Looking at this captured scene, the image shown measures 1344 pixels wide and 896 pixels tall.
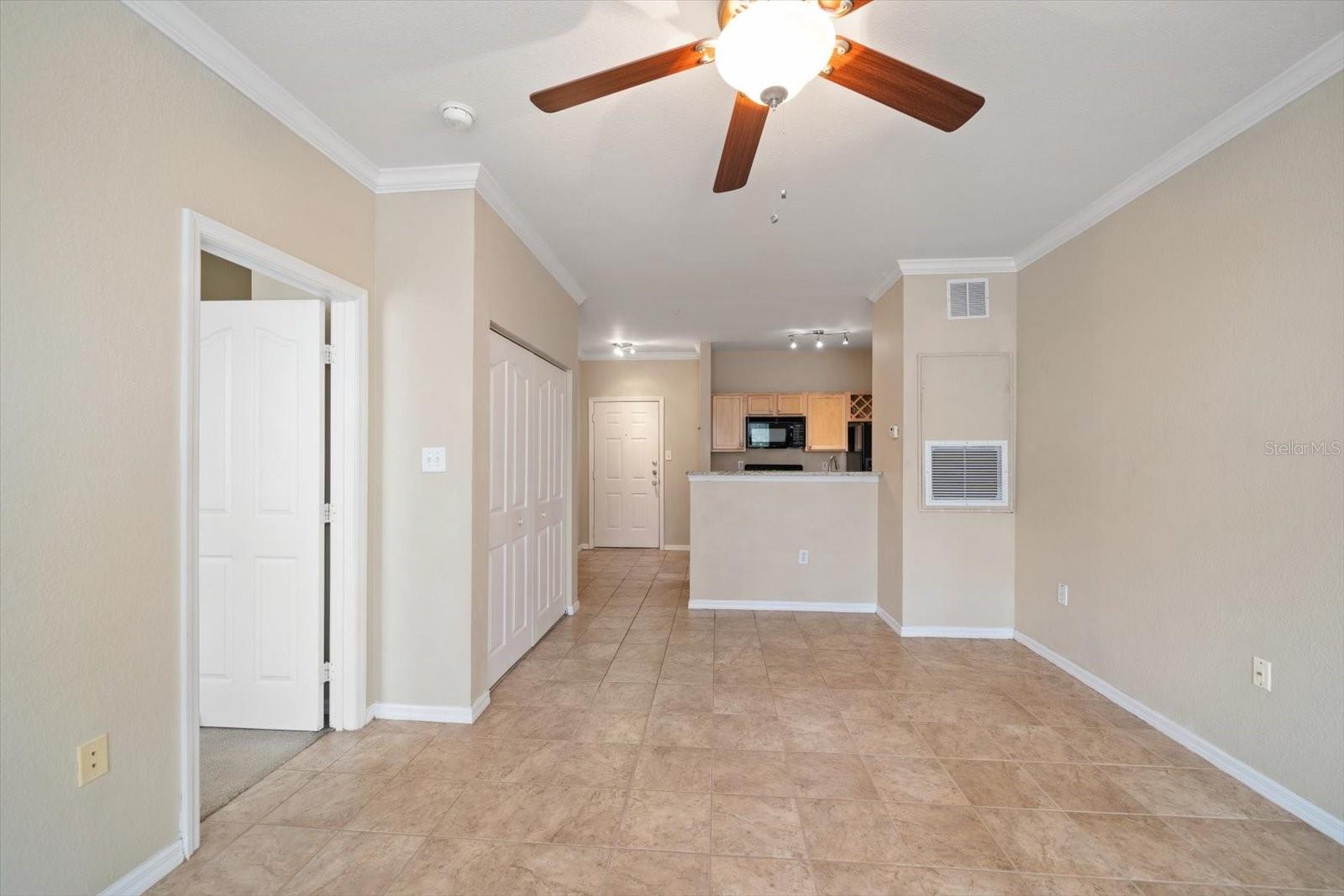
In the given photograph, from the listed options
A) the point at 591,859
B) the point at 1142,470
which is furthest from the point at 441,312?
the point at 1142,470

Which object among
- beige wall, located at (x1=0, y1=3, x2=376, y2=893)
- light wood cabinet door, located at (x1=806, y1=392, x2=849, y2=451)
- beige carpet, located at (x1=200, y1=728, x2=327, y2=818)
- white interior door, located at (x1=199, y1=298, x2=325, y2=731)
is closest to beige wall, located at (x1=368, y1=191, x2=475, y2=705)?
white interior door, located at (x1=199, y1=298, x2=325, y2=731)

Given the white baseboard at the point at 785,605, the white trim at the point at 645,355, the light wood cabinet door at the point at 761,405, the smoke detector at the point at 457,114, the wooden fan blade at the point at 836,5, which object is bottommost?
the white baseboard at the point at 785,605

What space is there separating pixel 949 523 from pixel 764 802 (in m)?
2.51

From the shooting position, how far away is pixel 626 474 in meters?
7.45

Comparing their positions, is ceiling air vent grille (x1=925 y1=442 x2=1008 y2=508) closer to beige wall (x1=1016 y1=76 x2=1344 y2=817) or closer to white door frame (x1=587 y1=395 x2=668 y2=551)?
beige wall (x1=1016 y1=76 x2=1344 y2=817)

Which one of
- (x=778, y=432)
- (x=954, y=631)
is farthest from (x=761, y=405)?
(x=954, y=631)

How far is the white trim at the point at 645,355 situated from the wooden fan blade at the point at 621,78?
5.69m

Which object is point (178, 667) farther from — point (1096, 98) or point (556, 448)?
point (1096, 98)

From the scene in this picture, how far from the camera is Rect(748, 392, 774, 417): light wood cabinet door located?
6828 millimetres

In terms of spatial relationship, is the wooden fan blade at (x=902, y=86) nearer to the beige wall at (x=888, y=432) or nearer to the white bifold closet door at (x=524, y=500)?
the white bifold closet door at (x=524, y=500)

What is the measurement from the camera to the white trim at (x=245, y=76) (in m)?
1.61

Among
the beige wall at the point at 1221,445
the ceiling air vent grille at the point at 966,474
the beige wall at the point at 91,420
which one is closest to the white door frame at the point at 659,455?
the ceiling air vent grille at the point at 966,474

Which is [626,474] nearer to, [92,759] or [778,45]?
[92,759]

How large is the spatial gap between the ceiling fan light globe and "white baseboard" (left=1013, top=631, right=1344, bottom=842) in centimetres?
281
